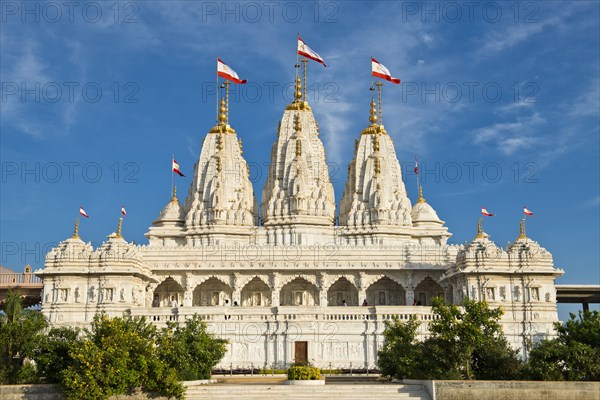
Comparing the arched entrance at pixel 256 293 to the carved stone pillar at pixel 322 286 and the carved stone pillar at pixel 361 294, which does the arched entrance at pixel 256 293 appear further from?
the carved stone pillar at pixel 361 294

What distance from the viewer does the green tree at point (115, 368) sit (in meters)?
27.2

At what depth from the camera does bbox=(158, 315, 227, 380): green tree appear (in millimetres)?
30375

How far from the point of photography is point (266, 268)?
2196 inches

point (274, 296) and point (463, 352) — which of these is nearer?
point (463, 352)

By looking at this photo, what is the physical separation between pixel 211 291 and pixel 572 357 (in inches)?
1365

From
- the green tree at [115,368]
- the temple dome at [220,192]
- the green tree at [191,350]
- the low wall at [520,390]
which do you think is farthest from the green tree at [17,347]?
the temple dome at [220,192]

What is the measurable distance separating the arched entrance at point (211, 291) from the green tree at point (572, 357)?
32.3m

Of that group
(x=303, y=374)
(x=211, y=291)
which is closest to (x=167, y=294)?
(x=211, y=291)

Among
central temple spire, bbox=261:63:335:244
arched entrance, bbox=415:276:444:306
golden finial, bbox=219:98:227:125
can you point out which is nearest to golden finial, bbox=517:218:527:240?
arched entrance, bbox=415:276:444:306

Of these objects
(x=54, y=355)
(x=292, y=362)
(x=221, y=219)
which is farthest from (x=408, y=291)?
(x=54, y=355)

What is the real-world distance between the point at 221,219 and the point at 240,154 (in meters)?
9.09

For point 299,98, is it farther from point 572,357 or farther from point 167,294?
point 572,357

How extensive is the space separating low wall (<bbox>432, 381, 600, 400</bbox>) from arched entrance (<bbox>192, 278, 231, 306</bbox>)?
3263 centimetres

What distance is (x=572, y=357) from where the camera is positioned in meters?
29.2
